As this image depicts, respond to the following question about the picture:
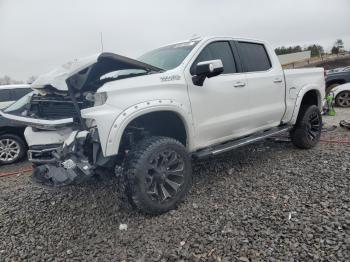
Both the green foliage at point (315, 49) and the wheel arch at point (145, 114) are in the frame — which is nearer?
the wheel arch at point (145, 114)

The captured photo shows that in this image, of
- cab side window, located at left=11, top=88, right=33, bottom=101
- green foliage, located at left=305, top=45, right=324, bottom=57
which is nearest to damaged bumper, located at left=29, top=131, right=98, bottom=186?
cab side window, located at left=11, top=88, right=33, bottom=101

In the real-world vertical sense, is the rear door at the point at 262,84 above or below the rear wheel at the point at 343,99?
above

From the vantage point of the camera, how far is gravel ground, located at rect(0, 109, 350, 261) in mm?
2777

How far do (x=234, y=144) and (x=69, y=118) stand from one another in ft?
6.78

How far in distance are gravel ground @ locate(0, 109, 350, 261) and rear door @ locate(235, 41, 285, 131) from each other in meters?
0.75

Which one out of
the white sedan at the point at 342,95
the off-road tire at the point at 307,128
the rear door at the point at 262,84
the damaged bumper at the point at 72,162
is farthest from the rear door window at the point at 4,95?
the white sedan at the point at 342,95

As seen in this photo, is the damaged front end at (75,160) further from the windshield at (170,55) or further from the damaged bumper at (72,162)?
the windshield at (170,55)

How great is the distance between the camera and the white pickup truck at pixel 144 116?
314cm

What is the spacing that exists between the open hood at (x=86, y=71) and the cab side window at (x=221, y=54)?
871 mm

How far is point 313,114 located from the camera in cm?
561

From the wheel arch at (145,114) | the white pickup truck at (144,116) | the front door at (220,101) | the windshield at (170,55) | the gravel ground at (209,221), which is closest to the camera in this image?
the gravel ground at (209,221)

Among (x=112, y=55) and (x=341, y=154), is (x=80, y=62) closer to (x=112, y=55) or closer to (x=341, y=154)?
(x=112, y=55)

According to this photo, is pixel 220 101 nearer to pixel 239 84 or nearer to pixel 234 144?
pixel 239 84

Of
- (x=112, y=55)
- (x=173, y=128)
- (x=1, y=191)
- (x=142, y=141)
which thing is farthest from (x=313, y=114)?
(x=1, y=191)
